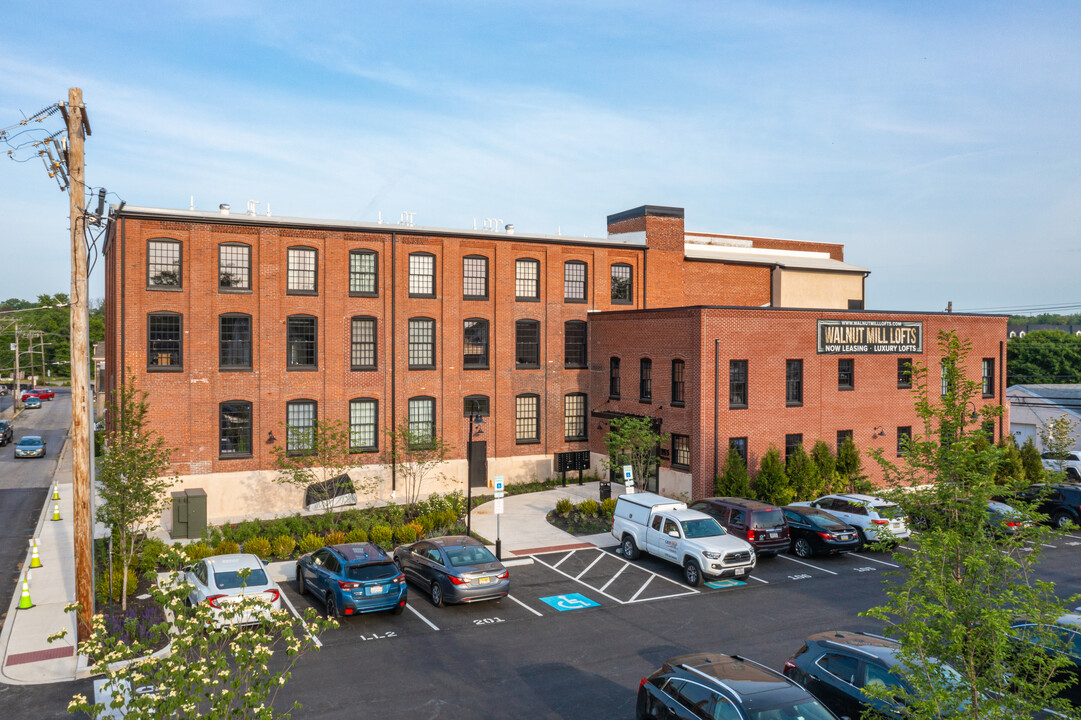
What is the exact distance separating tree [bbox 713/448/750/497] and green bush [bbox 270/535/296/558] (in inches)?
653

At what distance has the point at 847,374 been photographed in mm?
36219

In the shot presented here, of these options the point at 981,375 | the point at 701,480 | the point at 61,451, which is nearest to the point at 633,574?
the point at 701,480

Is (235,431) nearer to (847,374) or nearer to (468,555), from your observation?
(468,555)

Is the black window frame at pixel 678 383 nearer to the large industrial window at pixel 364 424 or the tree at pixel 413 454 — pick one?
the tree at pixel 413 454

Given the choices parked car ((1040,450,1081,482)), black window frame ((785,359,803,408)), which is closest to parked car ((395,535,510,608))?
black window frame ((785,359,803,408))

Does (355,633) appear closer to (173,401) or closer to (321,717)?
(321,717)

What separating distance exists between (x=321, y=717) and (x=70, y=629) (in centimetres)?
903

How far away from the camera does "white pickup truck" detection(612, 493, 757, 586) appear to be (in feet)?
73.6

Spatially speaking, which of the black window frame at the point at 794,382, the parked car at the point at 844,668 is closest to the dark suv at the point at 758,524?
the black window frame at the point at 794,382

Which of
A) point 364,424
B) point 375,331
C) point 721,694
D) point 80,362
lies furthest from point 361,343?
point 721,694

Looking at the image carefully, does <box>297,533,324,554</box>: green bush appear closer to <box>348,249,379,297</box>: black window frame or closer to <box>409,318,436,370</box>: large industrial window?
<box>409,318,436,370</box>: large industrial window

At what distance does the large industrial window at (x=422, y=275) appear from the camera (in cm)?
3562

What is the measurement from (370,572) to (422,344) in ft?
58.7

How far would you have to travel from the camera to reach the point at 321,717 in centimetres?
1373
